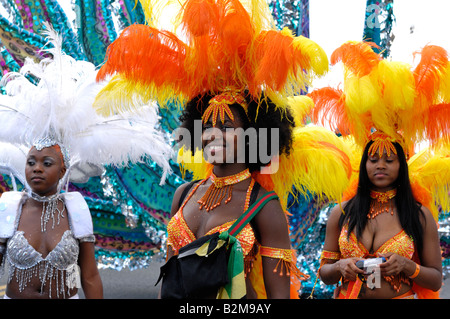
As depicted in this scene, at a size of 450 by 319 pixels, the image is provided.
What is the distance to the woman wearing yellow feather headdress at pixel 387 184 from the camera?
267 centimetres

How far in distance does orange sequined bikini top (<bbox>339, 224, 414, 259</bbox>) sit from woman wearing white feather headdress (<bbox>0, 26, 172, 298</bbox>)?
116cm

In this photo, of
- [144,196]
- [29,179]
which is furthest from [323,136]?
[144,196]

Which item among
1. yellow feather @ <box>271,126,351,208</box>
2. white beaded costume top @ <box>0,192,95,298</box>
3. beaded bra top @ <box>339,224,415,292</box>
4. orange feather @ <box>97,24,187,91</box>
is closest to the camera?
orange feather @ <box>97,24,187,91</box>

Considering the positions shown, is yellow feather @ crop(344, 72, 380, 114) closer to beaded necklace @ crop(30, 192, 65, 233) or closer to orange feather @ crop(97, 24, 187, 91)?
orange feather @ crop(97, 24, 187, 91)

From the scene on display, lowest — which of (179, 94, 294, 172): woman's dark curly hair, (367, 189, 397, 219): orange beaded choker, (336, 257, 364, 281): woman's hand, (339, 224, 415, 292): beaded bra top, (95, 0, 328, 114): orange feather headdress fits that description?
(336, 257, 364, 281): woman's hand

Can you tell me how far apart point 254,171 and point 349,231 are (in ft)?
2.35

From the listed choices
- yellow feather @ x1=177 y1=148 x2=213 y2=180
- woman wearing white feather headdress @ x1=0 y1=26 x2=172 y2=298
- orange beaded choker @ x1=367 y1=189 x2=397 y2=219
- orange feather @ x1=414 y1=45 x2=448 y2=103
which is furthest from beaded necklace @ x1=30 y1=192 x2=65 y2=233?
orange feather @ x1=414 y1=45 x2=448 y2=103

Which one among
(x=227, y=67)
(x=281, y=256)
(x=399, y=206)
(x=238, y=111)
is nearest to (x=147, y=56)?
(x=227, y=67)

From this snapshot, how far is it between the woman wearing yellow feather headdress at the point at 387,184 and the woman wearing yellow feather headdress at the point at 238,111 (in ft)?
1.13

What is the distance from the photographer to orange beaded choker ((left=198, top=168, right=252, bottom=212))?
231 centimetres

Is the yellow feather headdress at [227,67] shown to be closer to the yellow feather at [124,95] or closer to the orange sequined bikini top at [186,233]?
the yellow feather at [124,95]

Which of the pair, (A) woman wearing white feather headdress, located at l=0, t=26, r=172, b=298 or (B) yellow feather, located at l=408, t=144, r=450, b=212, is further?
(B) yellow feather, located at l=408, t=144, r=450, b=212

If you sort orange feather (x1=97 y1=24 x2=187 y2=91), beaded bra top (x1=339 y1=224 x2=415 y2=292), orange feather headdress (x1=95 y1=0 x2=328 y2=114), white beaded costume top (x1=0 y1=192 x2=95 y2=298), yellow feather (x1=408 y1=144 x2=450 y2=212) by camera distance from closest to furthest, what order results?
1. orange feather headdress (x1=95 y1=0 x2=328 y2=114)
2. orange feather (x1=97 y1=24 x2=187 y2=91)
3. white beaded costume top (x1=0 y1=192 x2=95 y2=298)
4. beaded bra top (x1=339 y1=224 x2=415 y2=292)
5. yellow feather (x1=408 y1=144 x2=450 y2=212)
